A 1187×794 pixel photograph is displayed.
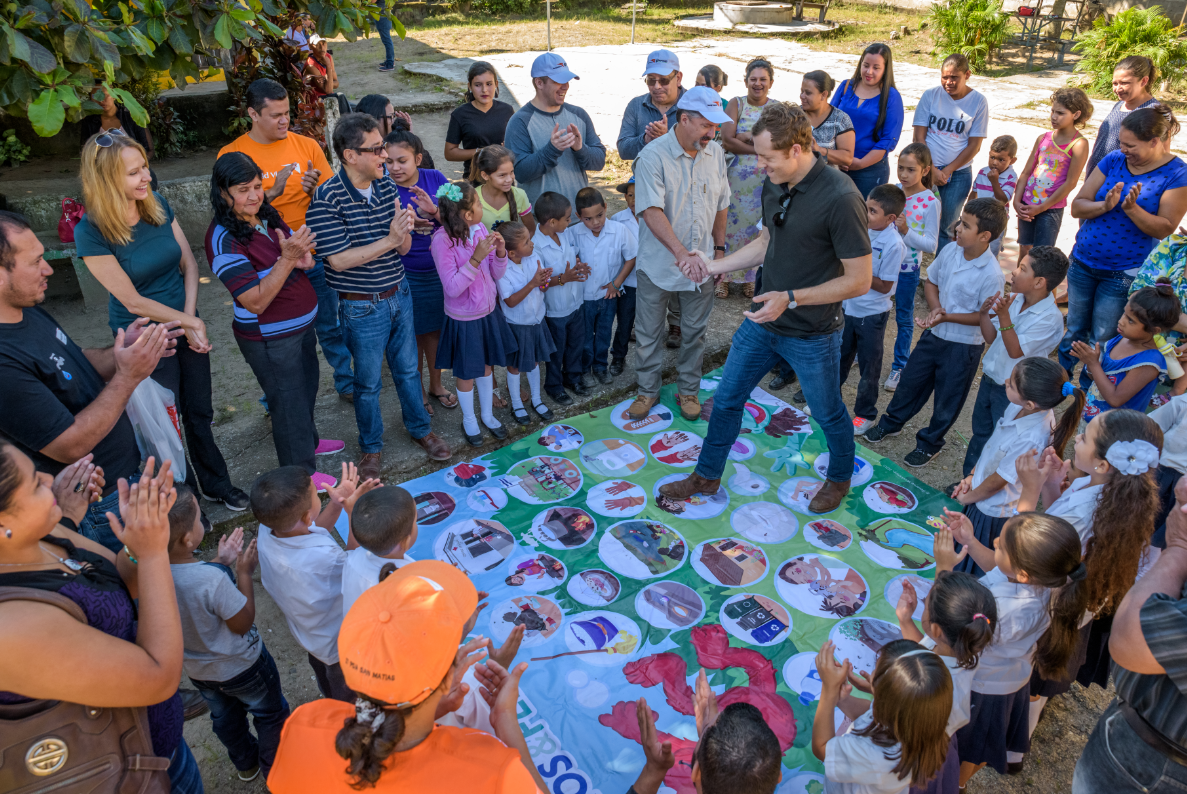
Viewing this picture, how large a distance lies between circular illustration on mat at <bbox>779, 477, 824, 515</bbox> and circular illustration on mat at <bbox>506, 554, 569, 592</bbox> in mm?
1290

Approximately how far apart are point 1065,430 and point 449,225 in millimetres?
3034

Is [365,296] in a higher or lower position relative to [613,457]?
higher

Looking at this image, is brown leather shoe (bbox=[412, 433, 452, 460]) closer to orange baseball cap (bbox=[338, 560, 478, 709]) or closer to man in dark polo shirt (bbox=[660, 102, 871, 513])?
man in dark polo shirt (bbox=[660, 102, 871, 513])

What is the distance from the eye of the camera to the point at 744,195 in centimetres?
570

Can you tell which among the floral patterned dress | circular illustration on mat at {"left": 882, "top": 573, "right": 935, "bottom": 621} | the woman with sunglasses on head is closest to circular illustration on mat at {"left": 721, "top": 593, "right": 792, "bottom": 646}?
circular illustration on mat at {"left": 882, "top": 573, "right": 935, "bottom": 621}

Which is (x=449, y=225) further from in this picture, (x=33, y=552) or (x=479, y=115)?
(x=33, y=552)

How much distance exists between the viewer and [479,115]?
530 centimetres

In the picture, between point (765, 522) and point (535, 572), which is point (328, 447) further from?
point (765, 522)

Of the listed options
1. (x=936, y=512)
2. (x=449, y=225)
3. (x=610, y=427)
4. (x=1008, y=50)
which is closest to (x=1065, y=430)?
(x=936, y=512)

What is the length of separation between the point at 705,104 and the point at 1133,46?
38.9 ft

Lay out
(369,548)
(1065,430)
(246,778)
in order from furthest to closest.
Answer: (1065,430) < (246,778) < (369,548)

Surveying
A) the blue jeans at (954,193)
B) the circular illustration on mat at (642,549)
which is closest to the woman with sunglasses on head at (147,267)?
the circular illustration on mat at (642,549)

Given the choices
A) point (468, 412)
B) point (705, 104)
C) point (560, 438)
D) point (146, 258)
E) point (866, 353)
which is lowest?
point (560, 438)

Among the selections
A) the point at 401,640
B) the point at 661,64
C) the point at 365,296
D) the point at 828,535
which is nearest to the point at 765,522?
the point at 828,535
